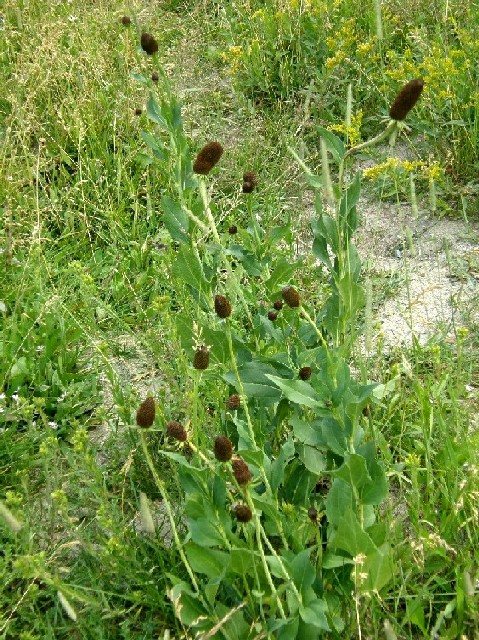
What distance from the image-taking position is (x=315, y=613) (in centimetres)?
157

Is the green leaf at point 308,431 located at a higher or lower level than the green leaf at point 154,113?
lower

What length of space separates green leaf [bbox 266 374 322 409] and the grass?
16mm

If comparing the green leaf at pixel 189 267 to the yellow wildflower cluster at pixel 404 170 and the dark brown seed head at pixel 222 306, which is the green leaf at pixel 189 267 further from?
the yellow wildflower cluster at pixel 404 170

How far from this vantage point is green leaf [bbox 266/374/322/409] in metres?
1.76

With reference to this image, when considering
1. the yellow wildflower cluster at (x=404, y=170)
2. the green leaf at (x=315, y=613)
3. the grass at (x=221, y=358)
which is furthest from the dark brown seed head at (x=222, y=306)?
the yellow wildflower cluster at (x=404, y=170)

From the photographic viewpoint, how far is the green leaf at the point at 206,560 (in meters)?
1.66

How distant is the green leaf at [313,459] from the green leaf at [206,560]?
0.35 meters

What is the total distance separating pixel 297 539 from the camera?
1.73 meters

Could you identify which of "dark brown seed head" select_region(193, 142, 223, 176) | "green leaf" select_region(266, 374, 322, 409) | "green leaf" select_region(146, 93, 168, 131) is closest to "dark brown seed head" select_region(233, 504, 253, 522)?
"green leaf" select_region(266, 374, 322, 409)

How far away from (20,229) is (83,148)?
723 millimetres

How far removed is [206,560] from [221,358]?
21.7 inches

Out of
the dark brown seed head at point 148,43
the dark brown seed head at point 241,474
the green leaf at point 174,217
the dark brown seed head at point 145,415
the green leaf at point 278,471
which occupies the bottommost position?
the green leaf at point 278,471

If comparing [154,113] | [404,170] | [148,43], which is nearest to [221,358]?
[154,113]

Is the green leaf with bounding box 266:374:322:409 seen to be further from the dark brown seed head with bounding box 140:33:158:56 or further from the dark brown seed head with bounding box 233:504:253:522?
the dark brown seed head with bounding box 140:33:158:56
